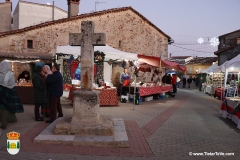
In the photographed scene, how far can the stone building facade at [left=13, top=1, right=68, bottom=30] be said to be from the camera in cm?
2353

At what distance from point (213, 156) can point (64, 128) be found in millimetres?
3266

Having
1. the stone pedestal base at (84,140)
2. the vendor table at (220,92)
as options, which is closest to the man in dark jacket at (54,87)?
the stone pedestal base at (84,140)

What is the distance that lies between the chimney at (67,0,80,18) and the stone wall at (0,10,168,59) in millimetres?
2238

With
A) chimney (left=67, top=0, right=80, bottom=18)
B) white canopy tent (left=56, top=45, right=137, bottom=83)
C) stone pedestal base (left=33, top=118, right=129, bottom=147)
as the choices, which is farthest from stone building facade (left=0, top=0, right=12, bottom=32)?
stone pedestal base (left=33, top=118, right=129, bottom=147)

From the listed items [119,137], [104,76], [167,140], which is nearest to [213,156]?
[167,140]

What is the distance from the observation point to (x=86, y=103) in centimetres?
589

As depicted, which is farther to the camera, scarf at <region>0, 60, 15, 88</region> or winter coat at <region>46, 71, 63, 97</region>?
winter coat at <region>46, 71, 63, 97</region>

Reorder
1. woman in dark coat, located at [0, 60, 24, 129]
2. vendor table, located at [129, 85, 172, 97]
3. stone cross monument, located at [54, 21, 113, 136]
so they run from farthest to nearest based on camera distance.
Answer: vendor table, located at [129, 85, 172, 97] < woman in dark coat, located at [0, 60, 24, 129] < stone cross monument, located at [54, 21, 113, 136]

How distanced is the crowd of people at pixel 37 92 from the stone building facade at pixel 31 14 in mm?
17869

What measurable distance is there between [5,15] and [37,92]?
64.3 ft

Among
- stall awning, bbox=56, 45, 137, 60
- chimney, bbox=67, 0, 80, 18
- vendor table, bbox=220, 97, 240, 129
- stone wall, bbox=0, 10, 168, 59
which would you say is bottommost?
vendor table, bbox=220, 97, 240, 129

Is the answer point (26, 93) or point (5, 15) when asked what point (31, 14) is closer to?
point (5, 15)

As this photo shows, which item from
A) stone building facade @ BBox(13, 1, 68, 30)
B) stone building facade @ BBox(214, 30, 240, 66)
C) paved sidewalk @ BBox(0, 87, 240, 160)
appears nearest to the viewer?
paved sidewalk @ BBox(0, 87, 240, 160)

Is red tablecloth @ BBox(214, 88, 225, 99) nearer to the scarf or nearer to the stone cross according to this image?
the stone cross
